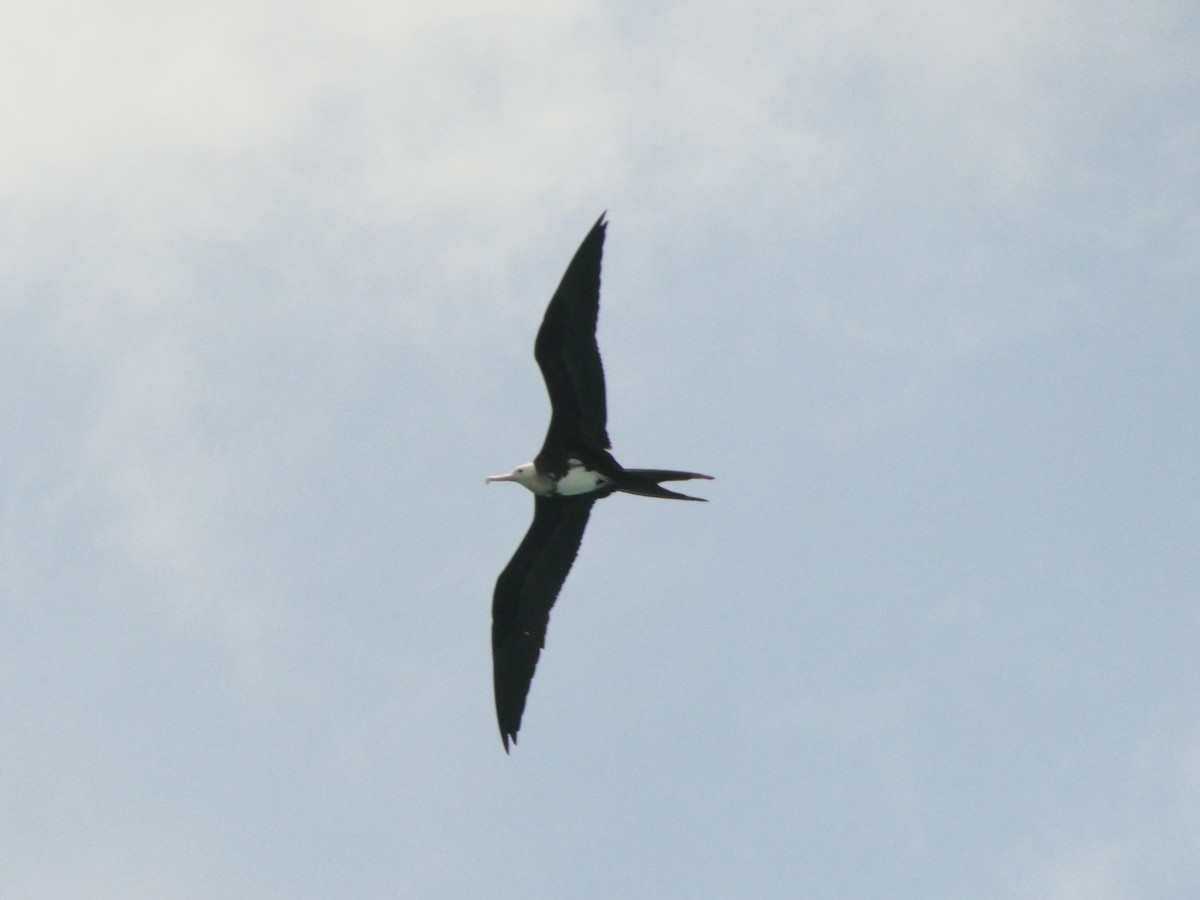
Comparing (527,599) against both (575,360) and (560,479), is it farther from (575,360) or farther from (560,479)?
(575,360)

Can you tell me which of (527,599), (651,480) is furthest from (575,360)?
(527,599)

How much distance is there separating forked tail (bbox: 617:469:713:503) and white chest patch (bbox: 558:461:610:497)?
0.66 feet

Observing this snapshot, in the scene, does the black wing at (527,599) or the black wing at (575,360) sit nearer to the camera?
the black wing at (575,360)

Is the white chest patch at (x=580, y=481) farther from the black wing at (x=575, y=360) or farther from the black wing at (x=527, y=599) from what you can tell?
the black wing at (x=527, y=599)

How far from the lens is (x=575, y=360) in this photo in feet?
40.6

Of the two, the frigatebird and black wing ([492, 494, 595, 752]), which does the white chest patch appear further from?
black wing ([492, 494, 595, 752])

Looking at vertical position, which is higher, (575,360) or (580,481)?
(575,360)

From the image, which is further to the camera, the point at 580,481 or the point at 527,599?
the point at 527,599

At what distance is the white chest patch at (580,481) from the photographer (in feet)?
42.3

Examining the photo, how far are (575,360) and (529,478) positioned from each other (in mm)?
1422

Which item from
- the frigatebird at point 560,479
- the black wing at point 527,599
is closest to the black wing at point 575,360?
the frigatebird at point 560,479

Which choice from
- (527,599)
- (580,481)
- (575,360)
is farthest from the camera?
(527,599)

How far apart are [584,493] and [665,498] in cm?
91

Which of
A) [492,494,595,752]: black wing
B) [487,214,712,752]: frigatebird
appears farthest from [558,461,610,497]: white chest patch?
[492,494,595,752]: black wing
